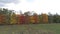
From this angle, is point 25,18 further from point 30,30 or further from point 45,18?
point 30,30

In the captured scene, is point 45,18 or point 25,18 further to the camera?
point 45,18

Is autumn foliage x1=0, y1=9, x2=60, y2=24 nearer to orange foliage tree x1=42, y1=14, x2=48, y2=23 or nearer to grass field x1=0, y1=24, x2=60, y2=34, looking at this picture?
orange foliage tree x1=42, y1=14, x2=48, y2=23

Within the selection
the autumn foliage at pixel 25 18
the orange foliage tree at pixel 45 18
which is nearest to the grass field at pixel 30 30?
the autumn foliage at pixel 25 18

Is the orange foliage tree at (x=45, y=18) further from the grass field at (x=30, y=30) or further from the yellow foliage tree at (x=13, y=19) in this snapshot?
the grass field at (x=30, y=30)

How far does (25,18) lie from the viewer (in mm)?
20172

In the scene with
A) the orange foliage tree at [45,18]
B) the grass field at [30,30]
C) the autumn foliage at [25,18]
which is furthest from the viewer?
the orange foliage tree at [45,18]

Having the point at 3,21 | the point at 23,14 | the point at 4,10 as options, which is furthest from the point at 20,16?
the point at 4,10

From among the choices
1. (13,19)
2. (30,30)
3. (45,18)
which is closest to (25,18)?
(13,19)

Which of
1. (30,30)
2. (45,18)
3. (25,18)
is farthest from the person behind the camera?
(45,18)

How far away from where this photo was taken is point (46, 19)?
2248cm

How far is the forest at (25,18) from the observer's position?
20.1 m

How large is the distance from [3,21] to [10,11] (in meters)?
1.95

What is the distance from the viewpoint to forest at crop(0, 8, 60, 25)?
20.1 metres

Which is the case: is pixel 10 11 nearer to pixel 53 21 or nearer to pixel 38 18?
pixel 38 18
